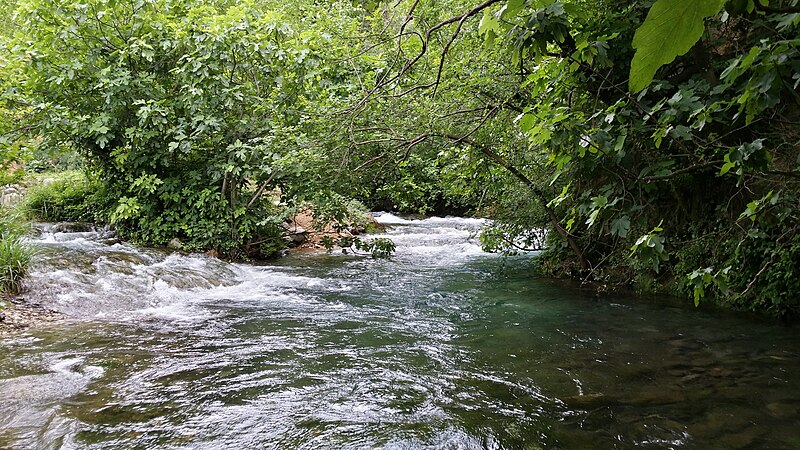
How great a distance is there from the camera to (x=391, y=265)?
10.4 metres

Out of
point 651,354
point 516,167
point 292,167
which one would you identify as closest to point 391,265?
point 292,167

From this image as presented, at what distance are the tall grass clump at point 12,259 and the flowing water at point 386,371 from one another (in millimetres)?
257

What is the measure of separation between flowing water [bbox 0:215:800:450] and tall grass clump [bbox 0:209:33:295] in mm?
257

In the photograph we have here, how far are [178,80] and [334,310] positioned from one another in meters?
6.35

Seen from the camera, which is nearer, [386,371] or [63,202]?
[386,371]

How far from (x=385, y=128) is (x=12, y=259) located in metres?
5.22

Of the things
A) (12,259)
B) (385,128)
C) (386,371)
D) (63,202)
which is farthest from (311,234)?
(386,371)

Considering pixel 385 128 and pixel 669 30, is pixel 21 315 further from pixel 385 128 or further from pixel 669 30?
pixel 669 30

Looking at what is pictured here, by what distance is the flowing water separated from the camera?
330 cm

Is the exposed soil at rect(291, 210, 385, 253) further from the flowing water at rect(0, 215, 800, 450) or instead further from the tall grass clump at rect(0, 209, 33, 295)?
the tall grass clump at rect(0, 209, 33, 295)

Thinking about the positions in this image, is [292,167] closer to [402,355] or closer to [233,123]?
[233,123]

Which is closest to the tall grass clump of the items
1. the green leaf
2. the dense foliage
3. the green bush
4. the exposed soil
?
the dense foliage

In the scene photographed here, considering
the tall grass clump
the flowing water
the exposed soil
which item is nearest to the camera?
the flowing water

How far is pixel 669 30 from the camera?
58cm
